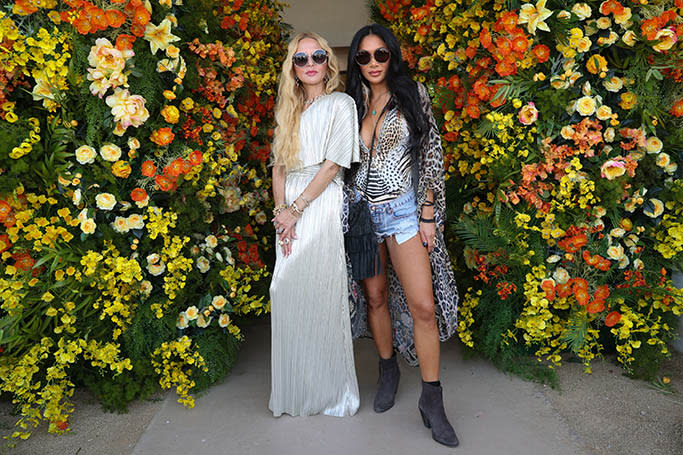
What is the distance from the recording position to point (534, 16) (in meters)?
2.38

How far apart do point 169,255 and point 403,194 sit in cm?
118

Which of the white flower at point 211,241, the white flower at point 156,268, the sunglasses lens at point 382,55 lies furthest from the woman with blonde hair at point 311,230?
the white flower at point 156,268

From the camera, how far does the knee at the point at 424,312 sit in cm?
239

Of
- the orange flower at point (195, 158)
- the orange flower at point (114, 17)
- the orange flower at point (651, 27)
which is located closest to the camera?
the orange flower at point (114, 17)

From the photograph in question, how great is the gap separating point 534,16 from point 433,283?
1339 millimetres

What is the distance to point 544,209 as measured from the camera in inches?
100

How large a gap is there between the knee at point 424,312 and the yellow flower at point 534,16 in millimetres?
1346

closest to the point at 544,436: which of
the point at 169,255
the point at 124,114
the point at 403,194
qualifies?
the point at 403,194

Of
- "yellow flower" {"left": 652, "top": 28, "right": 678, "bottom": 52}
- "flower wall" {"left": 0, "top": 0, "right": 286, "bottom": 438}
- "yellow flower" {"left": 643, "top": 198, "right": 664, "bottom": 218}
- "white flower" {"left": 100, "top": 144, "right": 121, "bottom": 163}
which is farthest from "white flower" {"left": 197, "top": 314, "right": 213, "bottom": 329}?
"yellow flower" {"left": 652, "top": 28, "right": 678, "bottom": 52}

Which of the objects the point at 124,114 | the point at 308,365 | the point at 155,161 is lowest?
the point at 308,365

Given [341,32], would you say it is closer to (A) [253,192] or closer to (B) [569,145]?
(A) [253,192]

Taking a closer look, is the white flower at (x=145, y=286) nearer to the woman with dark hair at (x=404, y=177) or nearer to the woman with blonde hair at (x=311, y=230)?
the woman with blonde hair at (x=311, y=230)

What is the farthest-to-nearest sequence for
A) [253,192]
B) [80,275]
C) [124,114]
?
[253,192], [80,275], [124,114]

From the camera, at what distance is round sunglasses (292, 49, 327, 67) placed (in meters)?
2.36
